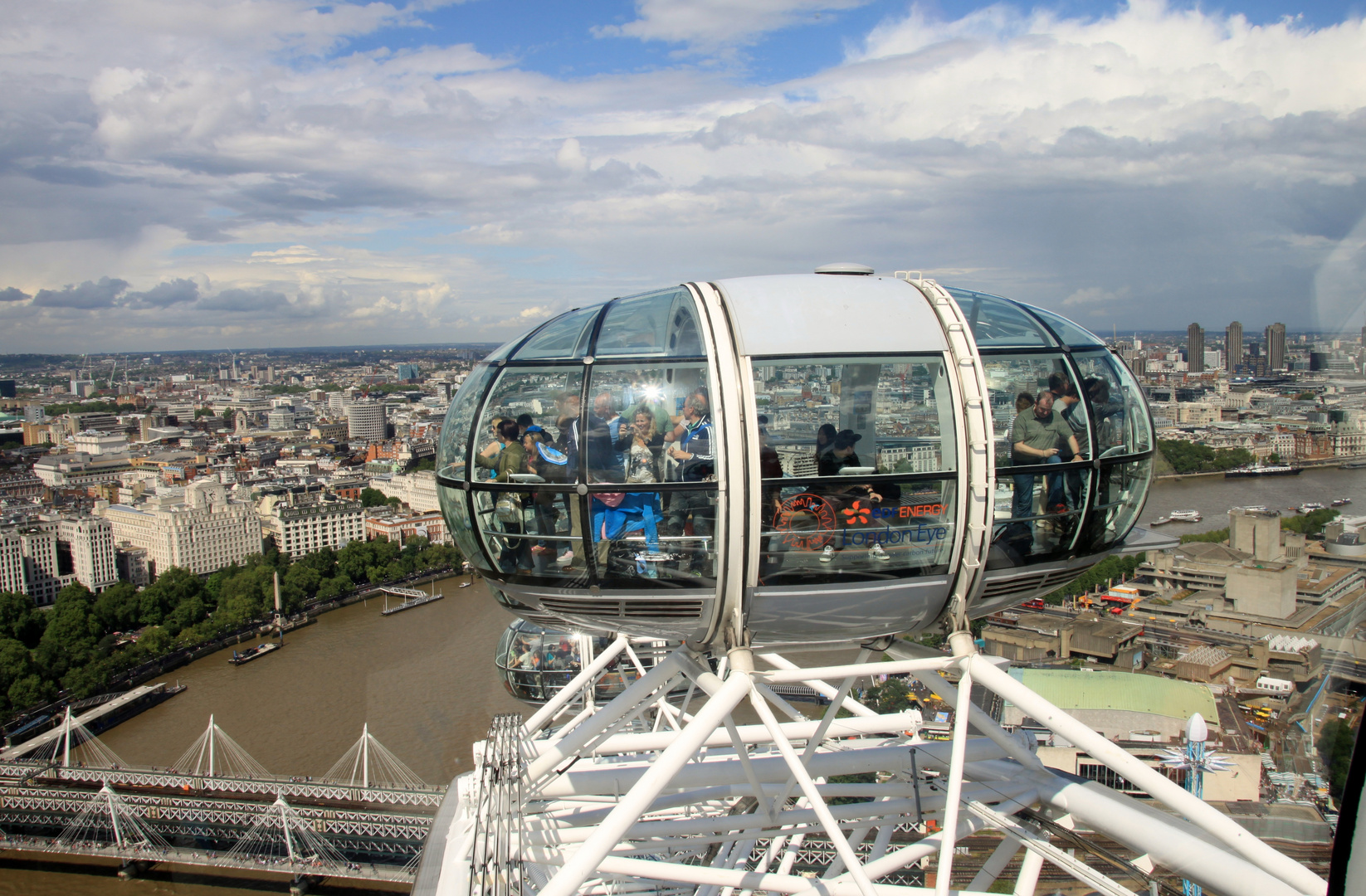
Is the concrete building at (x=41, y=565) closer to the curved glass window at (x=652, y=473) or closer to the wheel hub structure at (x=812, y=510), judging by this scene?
the wheel hub structure at (x=812, y=510)

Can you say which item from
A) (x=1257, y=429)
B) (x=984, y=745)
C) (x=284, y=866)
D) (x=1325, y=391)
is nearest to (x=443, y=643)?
(x=284, y=866)

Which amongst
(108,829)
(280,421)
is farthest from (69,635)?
(280,421)

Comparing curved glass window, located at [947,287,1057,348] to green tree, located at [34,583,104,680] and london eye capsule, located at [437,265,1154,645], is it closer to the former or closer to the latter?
london eye capsule, located at [437,265,1154,645]

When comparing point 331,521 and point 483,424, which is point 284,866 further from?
point 331,521

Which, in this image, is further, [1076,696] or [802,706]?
[802,706]

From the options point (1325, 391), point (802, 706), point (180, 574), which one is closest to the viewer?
point (1325, 391)

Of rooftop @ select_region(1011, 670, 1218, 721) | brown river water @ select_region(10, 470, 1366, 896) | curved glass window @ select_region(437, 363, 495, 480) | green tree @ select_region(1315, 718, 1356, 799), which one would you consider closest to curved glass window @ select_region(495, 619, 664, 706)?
curved glass window @ select_region(437, 363, 495, 480)

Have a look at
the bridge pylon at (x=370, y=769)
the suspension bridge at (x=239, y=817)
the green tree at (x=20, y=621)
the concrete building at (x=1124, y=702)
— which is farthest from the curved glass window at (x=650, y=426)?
the green tree at (x=20, y=621)
